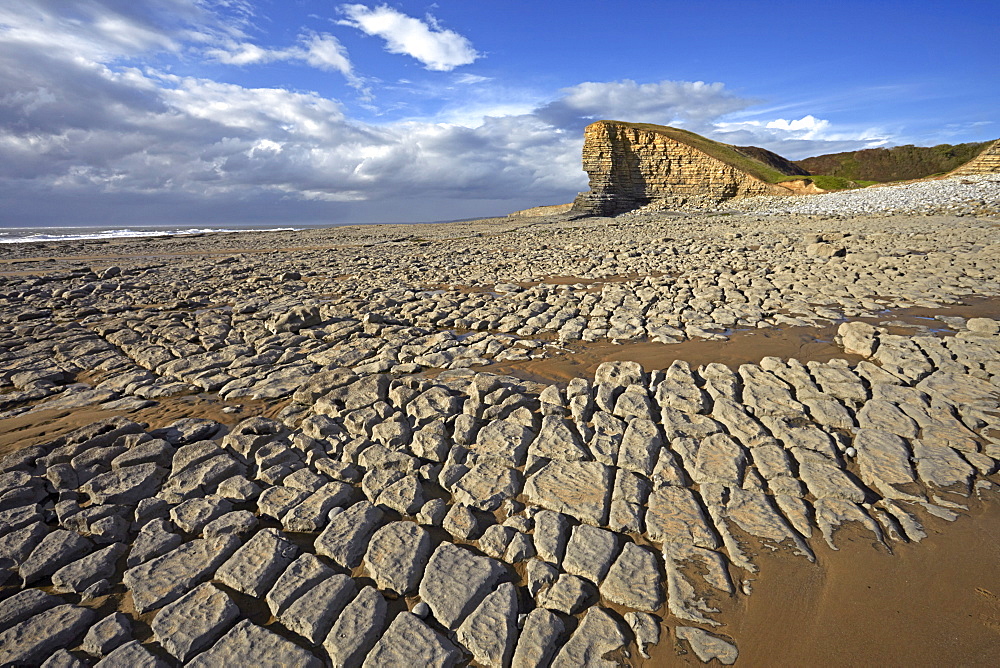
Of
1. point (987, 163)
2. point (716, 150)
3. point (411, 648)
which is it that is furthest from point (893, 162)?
point (411, 648)

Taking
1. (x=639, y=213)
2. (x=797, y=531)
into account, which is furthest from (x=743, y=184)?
(x=797, y=531)

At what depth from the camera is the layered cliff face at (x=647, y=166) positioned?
31.0m

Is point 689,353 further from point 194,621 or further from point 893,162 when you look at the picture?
point 893,162

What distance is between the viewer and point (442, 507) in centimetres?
291

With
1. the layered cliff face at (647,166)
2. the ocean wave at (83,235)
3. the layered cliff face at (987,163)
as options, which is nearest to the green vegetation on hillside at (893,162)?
the layered cliff face at (987,163)

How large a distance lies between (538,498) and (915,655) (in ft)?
6.08

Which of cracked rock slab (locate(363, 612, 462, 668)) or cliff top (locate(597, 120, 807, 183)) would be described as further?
cliff top (locate(597, 120, 807, 183))

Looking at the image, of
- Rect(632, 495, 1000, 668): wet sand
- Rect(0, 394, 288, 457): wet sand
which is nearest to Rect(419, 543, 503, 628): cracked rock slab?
Rect(632, 495, 1000, 668): wet sand

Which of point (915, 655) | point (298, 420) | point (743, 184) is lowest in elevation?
point (915, 655)

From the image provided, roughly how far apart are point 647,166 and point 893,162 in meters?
35.5

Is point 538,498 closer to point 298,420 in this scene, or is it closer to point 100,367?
point 298,420

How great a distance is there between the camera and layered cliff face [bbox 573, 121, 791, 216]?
102ft

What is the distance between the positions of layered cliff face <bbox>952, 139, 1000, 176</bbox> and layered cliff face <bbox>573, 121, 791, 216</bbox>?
31.3ft

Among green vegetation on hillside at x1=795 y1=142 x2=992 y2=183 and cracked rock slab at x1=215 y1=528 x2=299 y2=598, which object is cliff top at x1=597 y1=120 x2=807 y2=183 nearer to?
green vegetation on hillside at x1=795 y1=142 x2=992 y2=183
